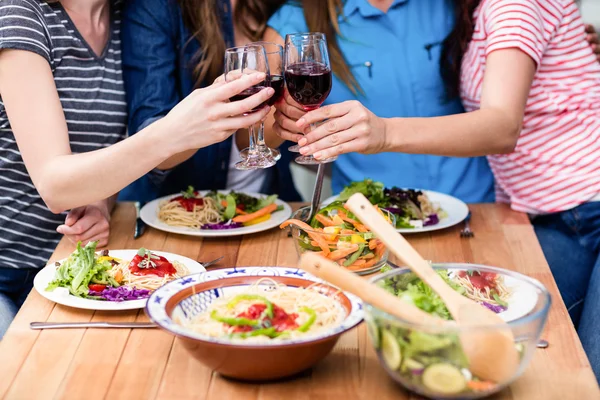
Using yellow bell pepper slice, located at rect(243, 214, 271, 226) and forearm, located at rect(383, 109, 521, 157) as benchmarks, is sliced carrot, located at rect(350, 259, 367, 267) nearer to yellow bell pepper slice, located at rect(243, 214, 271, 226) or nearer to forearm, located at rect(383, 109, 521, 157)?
forearm, located at rect(383, 109, 521, 157)

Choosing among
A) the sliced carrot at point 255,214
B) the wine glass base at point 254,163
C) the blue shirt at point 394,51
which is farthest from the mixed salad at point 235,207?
the blue shirt at point 394,51

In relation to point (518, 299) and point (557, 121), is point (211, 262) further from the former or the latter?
point (557, 121)

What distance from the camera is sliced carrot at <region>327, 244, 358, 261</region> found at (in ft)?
5.32

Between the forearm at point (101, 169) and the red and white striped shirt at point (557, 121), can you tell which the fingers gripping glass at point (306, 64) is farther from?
the red and white striped shirt at point (557, 121)

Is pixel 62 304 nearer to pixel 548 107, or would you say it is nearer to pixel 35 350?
pixel 35 350

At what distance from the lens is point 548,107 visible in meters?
2.29

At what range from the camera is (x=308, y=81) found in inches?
66.3

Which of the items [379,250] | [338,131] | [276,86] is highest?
[276,86]

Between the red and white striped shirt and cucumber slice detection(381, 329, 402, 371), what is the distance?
4.02 feet

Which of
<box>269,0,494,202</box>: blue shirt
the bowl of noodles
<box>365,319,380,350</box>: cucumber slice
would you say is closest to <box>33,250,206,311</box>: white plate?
the bowl of noodles

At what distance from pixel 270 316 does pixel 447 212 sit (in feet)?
3.41

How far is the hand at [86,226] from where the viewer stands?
6.36 ft

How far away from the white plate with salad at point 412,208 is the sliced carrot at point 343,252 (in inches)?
13.8

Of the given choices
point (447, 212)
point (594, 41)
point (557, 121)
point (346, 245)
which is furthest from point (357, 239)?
point (594, 41)
